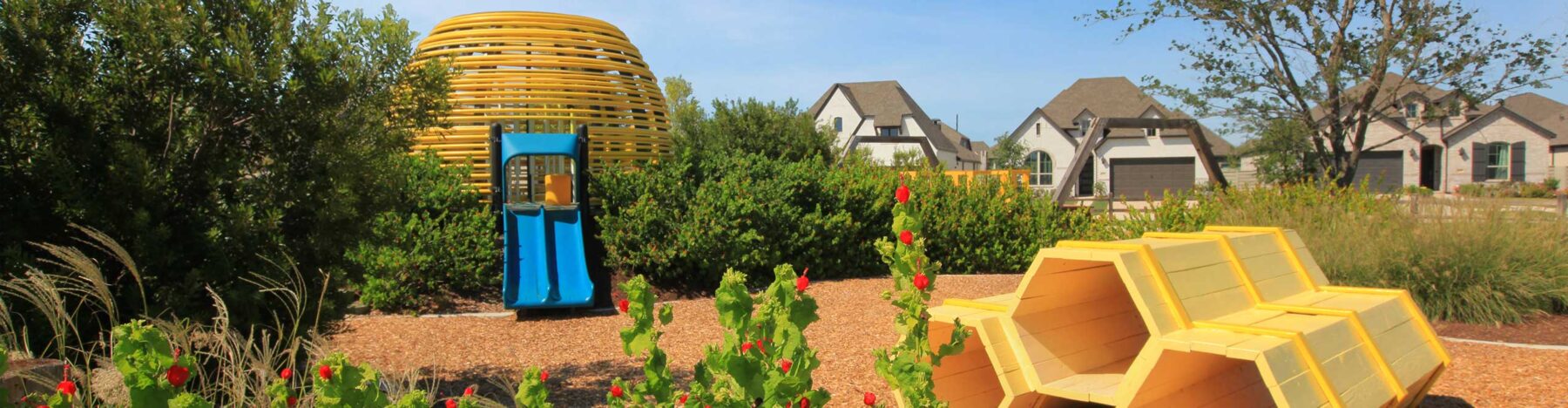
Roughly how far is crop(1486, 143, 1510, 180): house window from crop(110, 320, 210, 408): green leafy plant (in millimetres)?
50205

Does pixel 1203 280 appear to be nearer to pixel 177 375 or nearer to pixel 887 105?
pixel 177 375

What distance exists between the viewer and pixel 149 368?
2037 mm

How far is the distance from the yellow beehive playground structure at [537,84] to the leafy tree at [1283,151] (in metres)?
7.04

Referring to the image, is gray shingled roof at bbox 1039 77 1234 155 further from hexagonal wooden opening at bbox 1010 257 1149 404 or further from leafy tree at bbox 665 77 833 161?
hexagonal wooden opening at bbox 1010 257 1149 404

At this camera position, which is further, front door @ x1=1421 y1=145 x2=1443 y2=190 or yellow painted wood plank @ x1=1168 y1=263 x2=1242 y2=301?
front door @ x1=1421 y1=145 x2=1443 y2=190

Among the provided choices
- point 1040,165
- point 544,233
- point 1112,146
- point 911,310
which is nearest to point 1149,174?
point 1112,146

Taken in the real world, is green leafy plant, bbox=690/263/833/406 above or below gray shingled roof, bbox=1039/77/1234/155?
below

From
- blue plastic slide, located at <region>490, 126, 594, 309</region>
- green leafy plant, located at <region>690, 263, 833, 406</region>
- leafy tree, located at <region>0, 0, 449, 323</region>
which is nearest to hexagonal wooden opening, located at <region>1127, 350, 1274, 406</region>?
green leafy plant, located at <region>690, 263, 833, 406</region>

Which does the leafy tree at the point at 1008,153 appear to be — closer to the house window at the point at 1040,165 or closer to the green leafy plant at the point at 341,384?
the house window at the point at 1040,165

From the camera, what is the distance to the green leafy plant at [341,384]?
6.59ft

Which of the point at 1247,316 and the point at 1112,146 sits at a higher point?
the point at 1112,146

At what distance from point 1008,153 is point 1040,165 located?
Result: 2.37 metres

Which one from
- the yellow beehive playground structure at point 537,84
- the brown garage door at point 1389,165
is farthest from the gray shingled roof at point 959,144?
the yellow beehive playground structure at point 537,84

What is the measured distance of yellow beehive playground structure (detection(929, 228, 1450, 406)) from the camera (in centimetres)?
337
